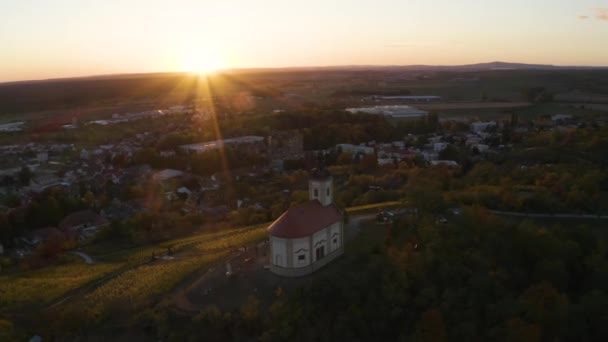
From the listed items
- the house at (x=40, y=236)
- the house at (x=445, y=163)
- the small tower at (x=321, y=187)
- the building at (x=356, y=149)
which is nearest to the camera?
the small tower at (x=321, y=187)

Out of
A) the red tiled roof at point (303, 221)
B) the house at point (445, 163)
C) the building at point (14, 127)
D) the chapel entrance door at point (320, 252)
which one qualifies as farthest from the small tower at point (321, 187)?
the building at point (14, 127)

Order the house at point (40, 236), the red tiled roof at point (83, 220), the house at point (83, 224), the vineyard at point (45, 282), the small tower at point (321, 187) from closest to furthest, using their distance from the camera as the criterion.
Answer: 1. the small tower at point (321, 187)
2. the vineyard at point (45, 282)
3. the house at point (40, 236)
4. the house at point (83, 224)
5. the red tiled roof at point (83, 220)

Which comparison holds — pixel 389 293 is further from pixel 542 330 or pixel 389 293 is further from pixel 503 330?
pixel 542 330

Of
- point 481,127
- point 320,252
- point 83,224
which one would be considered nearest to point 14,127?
point 83,224

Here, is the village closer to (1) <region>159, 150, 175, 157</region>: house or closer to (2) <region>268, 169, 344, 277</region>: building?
(1) <region>159, 150, 175, 157</region>: house

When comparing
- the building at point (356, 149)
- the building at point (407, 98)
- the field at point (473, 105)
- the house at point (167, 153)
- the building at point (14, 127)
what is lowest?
the house at point (167, 153)

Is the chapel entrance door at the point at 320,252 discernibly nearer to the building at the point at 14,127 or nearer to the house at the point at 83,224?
the house at the point at 83,224

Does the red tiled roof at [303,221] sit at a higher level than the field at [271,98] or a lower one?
lower


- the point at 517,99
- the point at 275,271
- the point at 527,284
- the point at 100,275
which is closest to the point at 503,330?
the point at 527,284

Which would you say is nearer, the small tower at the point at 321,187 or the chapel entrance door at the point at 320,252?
the chapel entrance door at the point at 320,252
